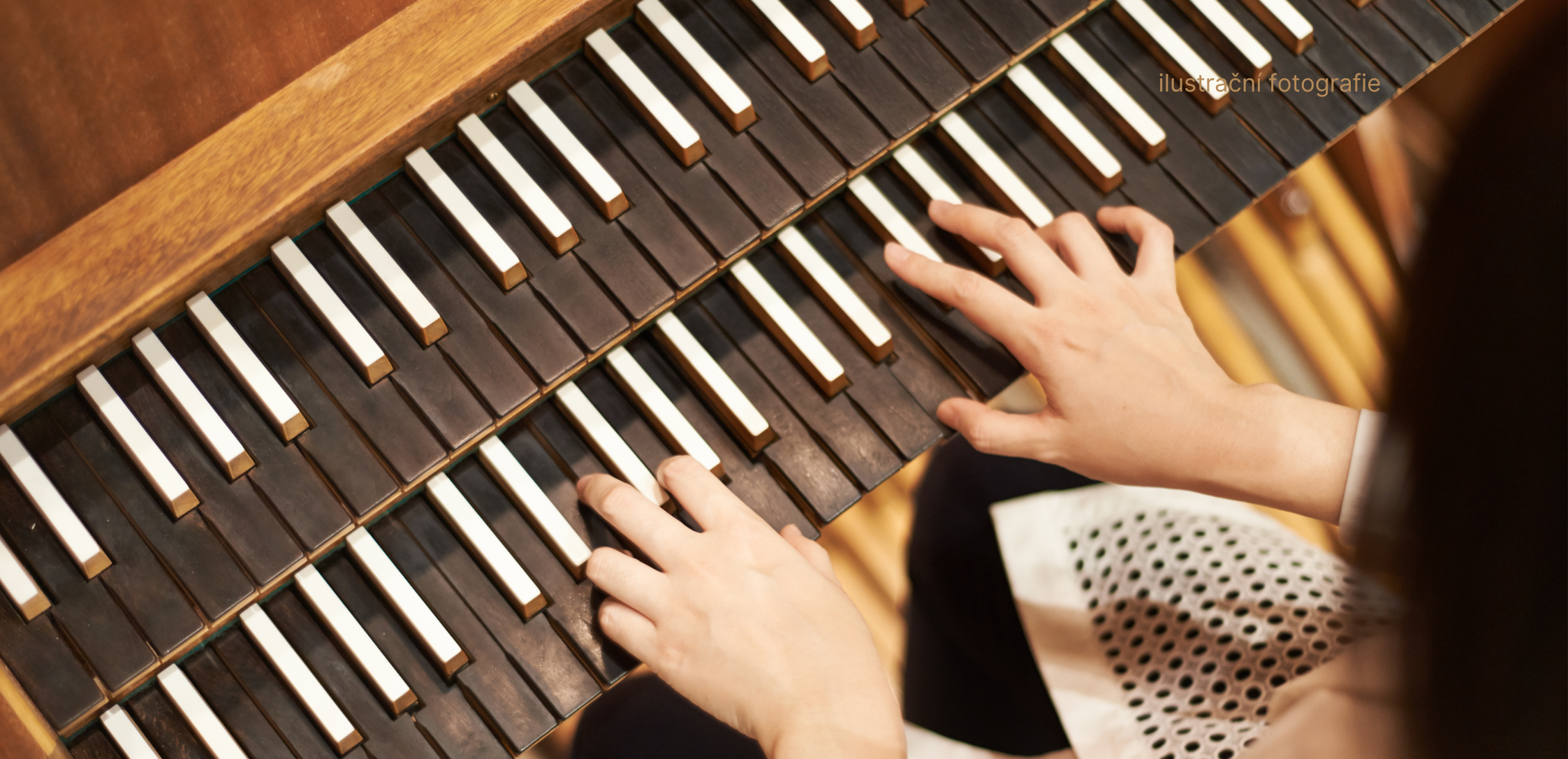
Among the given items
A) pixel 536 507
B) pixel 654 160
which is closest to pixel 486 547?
pixel 536 507

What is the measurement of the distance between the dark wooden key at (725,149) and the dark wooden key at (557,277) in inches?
4.7

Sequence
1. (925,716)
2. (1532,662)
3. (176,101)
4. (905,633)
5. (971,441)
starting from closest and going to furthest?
(1532,662) → (176,101) → (971,441) → (925,716) → (905,633)

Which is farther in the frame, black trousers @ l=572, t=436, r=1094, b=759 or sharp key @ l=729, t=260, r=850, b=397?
black trousers @ l=572, t=436, r=1094, b=759

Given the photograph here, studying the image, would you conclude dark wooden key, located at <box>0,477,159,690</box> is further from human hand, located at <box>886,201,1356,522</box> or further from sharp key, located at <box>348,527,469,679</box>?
human hand, located at <box>886,201,1356,522</box>

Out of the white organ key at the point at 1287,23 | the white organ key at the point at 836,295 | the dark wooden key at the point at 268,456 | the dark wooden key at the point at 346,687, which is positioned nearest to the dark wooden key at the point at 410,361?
the dark wooden key at the point at 268,456

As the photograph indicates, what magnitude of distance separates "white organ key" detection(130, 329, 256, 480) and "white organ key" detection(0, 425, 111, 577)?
0.11 meters

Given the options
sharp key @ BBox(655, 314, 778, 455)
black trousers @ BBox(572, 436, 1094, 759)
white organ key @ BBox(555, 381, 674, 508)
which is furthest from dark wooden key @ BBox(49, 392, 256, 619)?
black trousers @ BBox(572, 436, 1094, 759)

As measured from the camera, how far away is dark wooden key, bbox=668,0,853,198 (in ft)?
3.22

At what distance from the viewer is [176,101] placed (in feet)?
2.68

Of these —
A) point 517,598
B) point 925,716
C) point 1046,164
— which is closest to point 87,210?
point 517,598

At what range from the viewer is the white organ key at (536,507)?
96cm

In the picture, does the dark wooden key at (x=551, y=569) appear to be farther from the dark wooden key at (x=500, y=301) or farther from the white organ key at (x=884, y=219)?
the white organ key at (x=884, y=219)

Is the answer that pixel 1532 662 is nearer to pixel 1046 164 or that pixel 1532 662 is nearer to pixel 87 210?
pixel 1046 164

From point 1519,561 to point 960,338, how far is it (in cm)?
65
